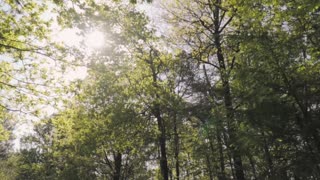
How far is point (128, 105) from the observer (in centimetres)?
1584

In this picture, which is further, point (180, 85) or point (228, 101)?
point (180, 85)

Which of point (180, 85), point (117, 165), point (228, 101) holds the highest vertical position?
point (180, 85)

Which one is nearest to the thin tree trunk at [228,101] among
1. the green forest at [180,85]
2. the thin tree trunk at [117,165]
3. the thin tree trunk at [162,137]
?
the green forest at [180,85]

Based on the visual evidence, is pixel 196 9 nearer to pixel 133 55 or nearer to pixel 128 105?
pixel 133 55

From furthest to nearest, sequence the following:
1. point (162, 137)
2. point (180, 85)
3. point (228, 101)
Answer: point (180, 85) < point (162, 137) < point (228, 101)

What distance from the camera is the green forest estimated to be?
7.70 metres

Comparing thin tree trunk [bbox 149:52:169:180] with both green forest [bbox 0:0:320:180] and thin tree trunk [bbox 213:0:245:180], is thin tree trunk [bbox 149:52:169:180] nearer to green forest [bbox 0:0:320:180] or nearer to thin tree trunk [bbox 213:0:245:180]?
green forest [bbox 0:0:320:180]

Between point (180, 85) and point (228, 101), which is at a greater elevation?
point (180, 85)

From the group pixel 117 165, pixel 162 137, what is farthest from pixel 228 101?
pixel 117 165

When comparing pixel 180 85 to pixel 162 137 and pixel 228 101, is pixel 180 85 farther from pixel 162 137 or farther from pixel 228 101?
pixel 228 101

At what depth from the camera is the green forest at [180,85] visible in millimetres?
7699

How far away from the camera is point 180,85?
1862 cm

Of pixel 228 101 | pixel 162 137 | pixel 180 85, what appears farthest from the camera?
pixel 180 85

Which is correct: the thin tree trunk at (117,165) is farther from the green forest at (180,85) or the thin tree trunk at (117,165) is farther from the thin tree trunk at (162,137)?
the thin tree trunk at (162,137)
